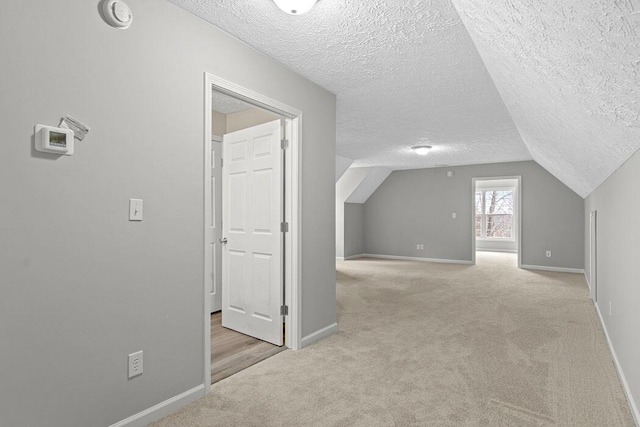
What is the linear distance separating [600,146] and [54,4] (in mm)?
3129

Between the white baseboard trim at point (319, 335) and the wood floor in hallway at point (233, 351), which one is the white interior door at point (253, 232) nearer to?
the wood floor in hallway at point (233, 351)

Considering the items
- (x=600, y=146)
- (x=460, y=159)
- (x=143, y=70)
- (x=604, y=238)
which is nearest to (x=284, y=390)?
(x=143, y=70)

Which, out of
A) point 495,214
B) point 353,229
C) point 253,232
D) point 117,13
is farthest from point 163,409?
point 495,214

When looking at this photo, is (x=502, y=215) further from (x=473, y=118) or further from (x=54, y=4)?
(x=54, y=4)

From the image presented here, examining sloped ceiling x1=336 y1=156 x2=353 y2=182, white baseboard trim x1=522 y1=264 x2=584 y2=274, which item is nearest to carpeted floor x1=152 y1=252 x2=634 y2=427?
white baseboard trim x1=522 y1=264 x2=584 y2=274

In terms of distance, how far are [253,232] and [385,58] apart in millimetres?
1868

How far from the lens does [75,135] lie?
1630 millimetres

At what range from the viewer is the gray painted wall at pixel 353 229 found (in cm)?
900

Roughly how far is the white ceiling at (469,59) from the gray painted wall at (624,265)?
176 mm

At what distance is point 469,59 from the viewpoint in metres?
2.70

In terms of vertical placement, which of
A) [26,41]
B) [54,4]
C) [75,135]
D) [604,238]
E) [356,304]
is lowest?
Answer: [356,304]

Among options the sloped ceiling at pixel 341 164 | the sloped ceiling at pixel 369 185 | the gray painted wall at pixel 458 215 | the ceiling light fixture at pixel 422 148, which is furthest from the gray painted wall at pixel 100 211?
the gray painted wall at pixel 458 215

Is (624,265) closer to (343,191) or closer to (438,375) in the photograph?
(438,375)

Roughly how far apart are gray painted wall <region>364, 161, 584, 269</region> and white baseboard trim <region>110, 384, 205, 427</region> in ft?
24.1
